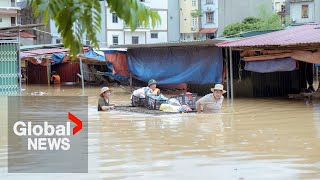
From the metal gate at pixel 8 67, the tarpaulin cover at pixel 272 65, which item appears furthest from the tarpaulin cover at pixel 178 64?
the metal gate at pixel 8 67

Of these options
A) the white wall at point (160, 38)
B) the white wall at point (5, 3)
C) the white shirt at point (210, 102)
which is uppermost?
the white wall at point (5, 3)

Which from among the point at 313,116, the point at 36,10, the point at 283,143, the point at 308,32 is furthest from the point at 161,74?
the point at 36,10

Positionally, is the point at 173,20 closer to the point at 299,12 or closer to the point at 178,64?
the point at 299,12

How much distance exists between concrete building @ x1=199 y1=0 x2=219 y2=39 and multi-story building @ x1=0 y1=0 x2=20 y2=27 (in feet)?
72.2

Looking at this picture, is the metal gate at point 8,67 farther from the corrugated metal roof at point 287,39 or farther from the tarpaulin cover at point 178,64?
the corrugated metal roof at point 287,39

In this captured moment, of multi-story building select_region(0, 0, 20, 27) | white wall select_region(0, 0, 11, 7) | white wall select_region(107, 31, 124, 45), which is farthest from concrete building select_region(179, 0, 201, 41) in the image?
white wall select_region(0, 0, 11, 7)

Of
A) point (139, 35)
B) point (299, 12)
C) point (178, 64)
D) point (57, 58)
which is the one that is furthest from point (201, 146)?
point (299, 12)

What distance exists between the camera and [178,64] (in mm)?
21750

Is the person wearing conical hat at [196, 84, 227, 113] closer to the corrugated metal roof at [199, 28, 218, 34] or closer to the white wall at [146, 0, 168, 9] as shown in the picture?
the white wall at [146, 0, 168, 9]

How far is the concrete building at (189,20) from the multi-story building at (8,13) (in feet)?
64.5

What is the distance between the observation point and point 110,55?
25.4 metres

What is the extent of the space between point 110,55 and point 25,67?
13.9m

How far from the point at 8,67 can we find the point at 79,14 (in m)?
18.1

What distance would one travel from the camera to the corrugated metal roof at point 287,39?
607 inches
